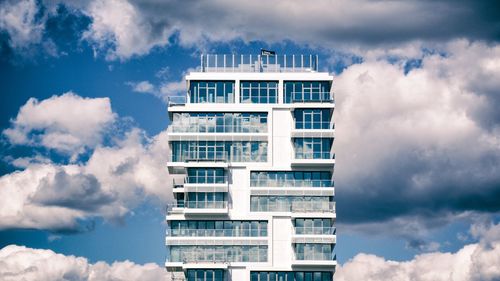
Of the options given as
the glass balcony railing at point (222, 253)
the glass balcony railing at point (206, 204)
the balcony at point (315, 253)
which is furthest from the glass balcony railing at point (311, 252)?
the glass balcony railing at point (206, 204)

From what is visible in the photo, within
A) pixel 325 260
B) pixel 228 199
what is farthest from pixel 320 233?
pixel 228 199

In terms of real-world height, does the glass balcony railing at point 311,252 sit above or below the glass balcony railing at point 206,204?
below

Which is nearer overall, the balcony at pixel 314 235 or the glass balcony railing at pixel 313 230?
the balcony at pixel 314 235

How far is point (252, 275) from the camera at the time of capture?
649 feet

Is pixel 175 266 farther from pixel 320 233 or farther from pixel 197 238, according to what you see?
pixel 320 233

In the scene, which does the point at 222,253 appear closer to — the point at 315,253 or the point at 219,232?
the point at 219,232

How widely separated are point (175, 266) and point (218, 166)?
63.1 feet

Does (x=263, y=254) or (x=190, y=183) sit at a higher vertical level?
(x=190, y=183)

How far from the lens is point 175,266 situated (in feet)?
649

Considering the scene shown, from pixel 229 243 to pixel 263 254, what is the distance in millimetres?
6332

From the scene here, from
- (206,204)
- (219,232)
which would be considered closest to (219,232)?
(219,232)

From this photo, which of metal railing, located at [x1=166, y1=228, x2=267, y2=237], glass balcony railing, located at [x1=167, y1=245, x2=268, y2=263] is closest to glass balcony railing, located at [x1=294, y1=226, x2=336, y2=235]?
metal railing, located at [x1=166, y1=228, x2=267, y2=237]

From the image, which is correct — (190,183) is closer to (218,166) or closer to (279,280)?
(218,166)

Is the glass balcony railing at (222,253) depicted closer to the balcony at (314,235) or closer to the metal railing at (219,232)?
the metal railing at (219,232)
